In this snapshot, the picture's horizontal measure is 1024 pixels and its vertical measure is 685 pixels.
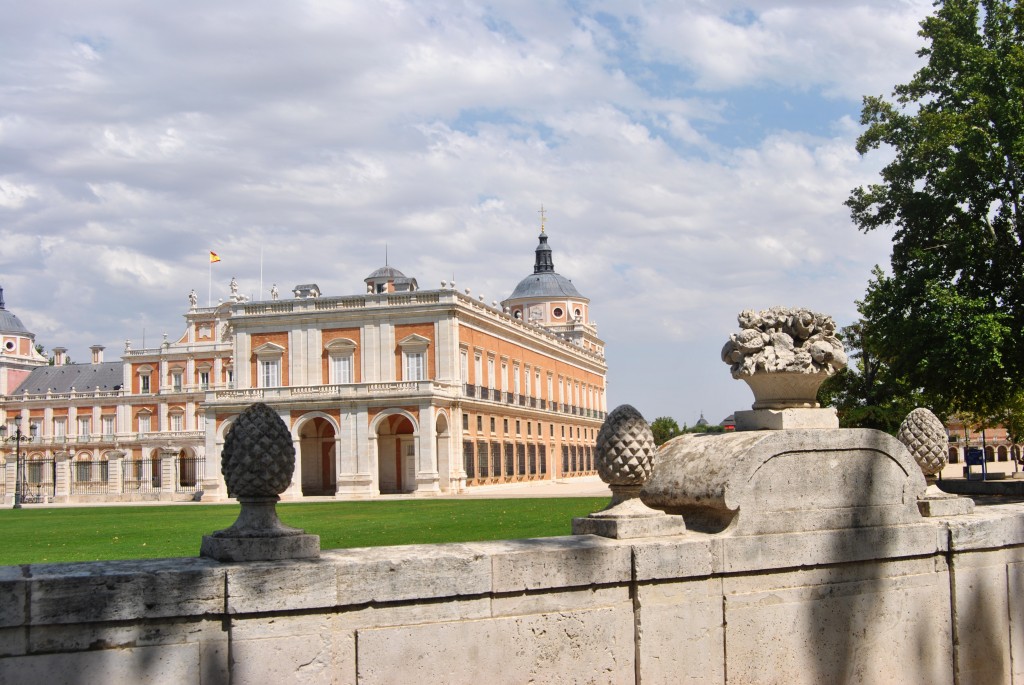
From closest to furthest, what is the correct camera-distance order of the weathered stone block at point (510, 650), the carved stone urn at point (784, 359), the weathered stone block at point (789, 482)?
the weathered stone block at point (510, 650) → the weathered stone block at point (789, 482) → the carved stone urn at point (784, 359)

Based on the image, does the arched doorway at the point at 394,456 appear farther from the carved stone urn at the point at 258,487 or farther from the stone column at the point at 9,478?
the carved stone urn at the point at 258,487

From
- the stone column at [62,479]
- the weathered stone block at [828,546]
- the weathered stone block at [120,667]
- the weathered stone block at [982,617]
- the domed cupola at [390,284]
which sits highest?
the domed cupola at [390,284]

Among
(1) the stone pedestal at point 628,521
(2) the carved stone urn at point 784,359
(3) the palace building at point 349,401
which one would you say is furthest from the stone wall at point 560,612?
(3) the palace building at point 349,401

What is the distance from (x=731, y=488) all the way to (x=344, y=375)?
47.1 m

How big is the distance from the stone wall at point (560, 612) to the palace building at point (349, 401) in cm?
4184

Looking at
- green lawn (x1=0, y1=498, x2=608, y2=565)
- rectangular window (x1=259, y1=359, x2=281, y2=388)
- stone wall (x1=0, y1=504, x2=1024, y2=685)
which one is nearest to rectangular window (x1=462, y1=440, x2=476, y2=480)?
rectangular window (x1=259, y1=359, x2=281, y2=388)

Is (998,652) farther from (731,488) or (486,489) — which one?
(486,489)

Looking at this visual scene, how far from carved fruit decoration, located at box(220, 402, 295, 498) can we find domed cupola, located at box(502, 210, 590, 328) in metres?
84.5

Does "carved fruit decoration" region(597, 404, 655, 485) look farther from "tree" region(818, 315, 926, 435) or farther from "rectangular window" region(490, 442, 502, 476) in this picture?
"rectangular window" region(490, 442, 502, 476)

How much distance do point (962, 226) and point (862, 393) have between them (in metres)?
16.4

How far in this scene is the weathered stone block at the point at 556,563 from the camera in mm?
5832

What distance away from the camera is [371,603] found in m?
5.49

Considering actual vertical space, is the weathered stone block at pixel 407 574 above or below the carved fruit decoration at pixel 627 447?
below

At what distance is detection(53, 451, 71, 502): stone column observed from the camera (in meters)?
56.2
